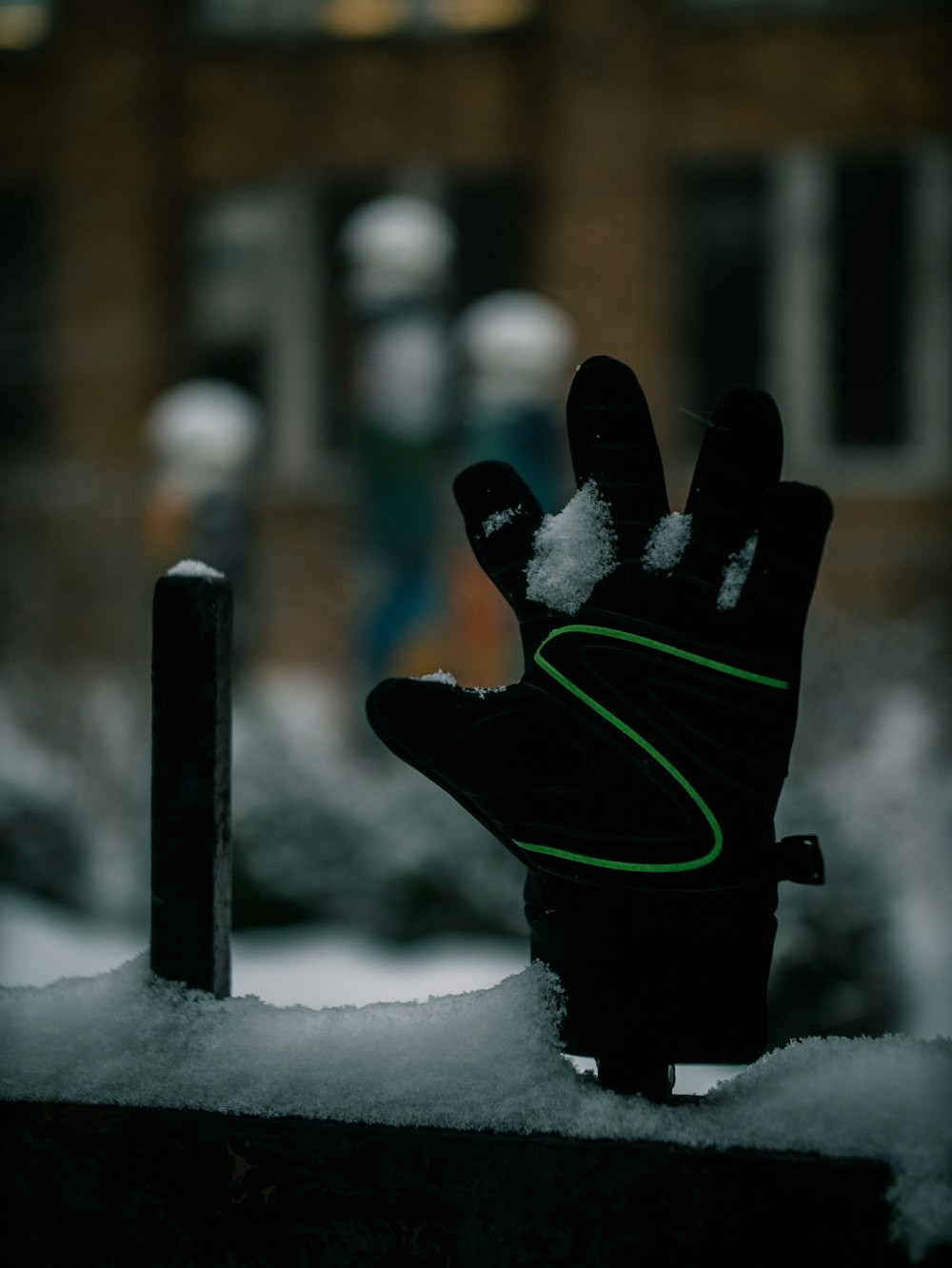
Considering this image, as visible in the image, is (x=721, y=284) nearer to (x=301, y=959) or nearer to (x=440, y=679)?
(x=301, y=959)

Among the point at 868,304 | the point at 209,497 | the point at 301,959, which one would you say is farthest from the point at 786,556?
the point at 868,304

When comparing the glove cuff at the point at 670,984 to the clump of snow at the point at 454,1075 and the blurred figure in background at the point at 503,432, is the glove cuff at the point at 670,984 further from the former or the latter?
the blurred figure in background at the point at 503,432

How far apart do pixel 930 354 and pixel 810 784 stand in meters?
5.98

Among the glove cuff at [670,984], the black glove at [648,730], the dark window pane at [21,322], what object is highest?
the dark window pane at [21,322]

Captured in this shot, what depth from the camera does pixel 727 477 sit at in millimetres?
944

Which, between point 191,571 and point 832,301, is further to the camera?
point 832,301

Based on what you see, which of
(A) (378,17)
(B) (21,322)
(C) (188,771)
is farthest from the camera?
(B) (21,322)

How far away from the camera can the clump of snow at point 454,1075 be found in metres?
0.89

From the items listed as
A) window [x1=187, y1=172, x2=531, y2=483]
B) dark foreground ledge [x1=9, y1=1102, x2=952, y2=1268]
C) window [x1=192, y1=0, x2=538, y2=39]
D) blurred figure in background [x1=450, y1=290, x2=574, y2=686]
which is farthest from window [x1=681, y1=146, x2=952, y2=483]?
dark foreground ledge [x1=9, y1=1102, x2=952, y2=1268]

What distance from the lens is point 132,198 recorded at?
345 inches

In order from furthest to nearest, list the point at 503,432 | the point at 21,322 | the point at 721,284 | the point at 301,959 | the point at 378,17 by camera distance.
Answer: the point at 21,322 < the point at 721,284 < the point at 378,17 < the point at 503,432 < the point at 301,959

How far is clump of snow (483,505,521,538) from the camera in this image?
100 cm

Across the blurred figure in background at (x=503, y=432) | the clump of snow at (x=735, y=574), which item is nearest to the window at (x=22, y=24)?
the blurred figure in background at (x=503, y=432)

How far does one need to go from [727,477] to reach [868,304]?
8420 millimetres
